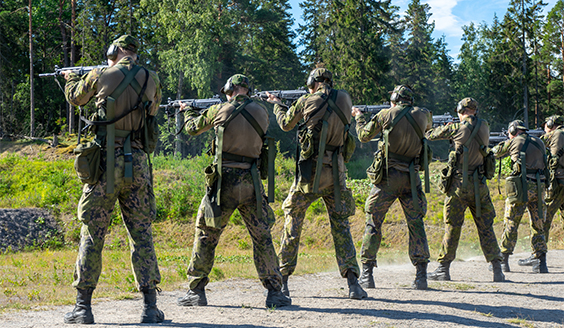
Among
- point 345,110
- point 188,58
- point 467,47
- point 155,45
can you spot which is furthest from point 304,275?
point 467,47

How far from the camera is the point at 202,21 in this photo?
31875mm

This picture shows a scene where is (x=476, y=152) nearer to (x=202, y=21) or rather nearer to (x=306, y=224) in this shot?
(x=306, y=224)

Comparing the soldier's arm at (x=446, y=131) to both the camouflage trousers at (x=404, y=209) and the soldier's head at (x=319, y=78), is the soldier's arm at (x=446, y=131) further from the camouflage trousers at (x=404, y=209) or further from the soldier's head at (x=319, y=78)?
the soldier's head at (x=319, y=78)

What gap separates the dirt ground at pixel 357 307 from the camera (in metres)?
5.09

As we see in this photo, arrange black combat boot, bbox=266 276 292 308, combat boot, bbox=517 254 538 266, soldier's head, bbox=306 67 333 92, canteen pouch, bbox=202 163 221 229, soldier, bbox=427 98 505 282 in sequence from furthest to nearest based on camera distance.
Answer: combat boot, bbox=517 254 538 266
soldier, bbox=427 98 505 282
soldier's head, bbox=306 67 333 92
black combat boot, bbox=266 276 292 308
canteen pouch, bbox=202 163 221 229

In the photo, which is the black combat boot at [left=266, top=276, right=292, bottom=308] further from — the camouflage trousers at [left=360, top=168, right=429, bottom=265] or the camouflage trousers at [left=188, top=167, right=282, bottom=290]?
the camouflage trousers at [left=360, top=168, right=429, bottom=265]

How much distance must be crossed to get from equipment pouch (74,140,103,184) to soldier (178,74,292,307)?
1.19 meters

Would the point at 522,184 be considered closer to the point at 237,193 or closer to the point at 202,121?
the point at 237,193

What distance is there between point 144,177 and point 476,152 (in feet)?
16.6

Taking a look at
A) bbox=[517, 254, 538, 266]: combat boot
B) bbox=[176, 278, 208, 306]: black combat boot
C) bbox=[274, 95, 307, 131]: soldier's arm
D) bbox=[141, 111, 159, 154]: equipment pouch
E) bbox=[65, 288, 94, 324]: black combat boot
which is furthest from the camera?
bbox=[517, 254, 538, 266]: combat boot

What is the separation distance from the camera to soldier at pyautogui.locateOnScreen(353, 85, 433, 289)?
711 centimetres

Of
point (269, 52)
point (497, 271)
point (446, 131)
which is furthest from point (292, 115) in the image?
point (269, 52)

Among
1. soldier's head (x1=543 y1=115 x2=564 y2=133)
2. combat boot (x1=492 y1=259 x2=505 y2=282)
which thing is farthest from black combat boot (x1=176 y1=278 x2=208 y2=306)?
soldier's head (x1=543 y1=115 x2=564 y2=133)

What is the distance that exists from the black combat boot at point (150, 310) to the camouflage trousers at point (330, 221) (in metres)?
1.82
